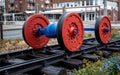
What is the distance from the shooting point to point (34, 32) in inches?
392

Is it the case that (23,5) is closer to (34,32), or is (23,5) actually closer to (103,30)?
(103,30)

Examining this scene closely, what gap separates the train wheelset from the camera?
8500mm

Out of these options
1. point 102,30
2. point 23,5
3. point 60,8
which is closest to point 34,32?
point 102,30

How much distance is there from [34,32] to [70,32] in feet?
5.67

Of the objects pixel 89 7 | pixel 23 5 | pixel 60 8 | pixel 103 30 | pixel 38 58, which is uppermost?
pixel 23 5

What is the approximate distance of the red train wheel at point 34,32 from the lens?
9695mm

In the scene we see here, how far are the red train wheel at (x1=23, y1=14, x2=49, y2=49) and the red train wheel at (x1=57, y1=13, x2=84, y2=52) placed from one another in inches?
65.7

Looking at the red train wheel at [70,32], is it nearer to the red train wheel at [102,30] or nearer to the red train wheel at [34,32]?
the red train wheel at [102,30]

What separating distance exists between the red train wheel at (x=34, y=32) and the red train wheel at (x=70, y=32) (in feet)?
5.47

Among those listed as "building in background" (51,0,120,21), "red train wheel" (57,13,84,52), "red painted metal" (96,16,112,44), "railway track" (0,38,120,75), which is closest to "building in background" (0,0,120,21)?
"building in background" (51,0,120,21)

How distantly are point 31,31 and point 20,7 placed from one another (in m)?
93.5

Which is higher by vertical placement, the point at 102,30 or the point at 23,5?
the point at 23,5

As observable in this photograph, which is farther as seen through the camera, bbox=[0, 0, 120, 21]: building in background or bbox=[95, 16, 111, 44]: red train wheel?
bbox=[0, 0, 120, 21]: building in background

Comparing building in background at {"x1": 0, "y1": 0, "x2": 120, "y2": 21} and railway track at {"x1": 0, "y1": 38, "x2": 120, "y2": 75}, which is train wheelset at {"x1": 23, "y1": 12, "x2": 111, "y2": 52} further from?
building in background at {"x1": 0, "y1": 0, "x2": 120, "y2": 21}
